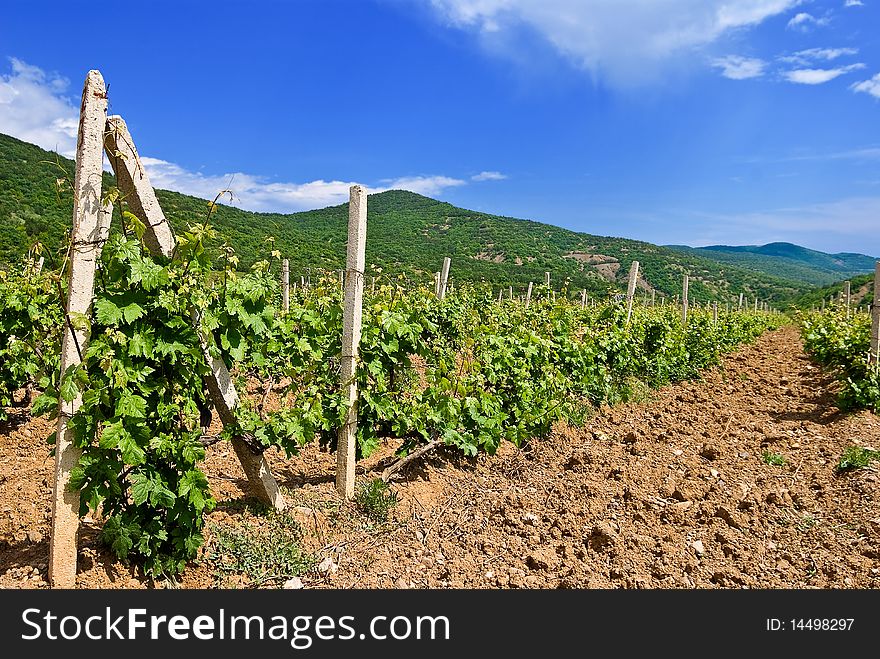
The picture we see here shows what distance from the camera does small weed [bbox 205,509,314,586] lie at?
123 inches

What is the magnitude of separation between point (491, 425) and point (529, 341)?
1.52m

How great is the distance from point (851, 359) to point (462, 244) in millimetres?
59591

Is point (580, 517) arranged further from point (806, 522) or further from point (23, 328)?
point (23, 328)

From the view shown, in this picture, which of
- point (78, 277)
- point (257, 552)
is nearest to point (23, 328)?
point (78, 277)

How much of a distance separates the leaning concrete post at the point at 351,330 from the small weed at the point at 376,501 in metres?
0.11

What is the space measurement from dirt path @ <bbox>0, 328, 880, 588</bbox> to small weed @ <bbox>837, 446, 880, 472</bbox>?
14cm

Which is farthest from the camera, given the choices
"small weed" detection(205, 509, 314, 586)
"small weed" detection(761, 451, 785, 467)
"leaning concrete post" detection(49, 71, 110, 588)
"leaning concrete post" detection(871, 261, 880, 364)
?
"leaning concrete post" detection(871, 261, 880, 364)

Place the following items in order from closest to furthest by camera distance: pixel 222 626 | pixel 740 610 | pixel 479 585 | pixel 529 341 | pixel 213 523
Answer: pixel 222 626, pixel 740 610, pixel 479 585, pixel 213 523, pixel 529 341

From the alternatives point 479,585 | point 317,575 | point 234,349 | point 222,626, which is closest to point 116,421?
point 234,349

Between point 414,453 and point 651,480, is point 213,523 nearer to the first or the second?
point 414,453

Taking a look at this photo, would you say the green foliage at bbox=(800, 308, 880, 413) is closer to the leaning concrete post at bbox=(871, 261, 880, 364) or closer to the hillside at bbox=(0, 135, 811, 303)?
the leaning concrete post at bbox=(871, 261, 880, 364)

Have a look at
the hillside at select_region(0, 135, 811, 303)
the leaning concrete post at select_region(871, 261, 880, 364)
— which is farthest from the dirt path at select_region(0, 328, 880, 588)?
the hillside at select_region(0, 135, 811, 303)

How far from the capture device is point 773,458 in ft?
17.3

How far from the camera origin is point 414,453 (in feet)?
15.4
